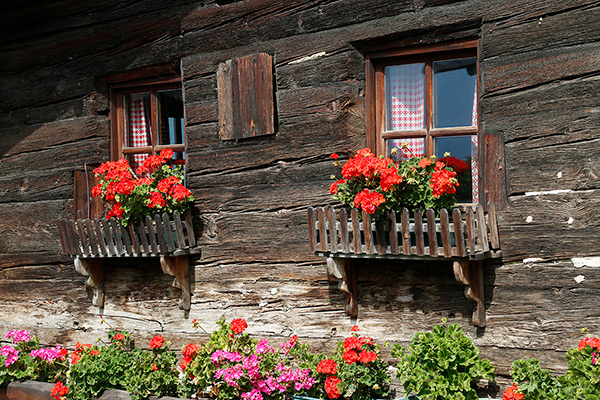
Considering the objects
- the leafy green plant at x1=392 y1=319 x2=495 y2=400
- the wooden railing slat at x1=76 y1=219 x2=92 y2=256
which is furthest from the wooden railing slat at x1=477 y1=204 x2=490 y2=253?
the wooden railing slat at x1=76 y1=219 x2=92 y2=256

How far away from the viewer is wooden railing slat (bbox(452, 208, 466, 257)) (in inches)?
134

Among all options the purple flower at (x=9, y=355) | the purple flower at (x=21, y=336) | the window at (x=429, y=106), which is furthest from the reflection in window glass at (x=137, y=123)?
the window at (x=429, y=106)

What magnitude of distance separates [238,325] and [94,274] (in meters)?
1.53

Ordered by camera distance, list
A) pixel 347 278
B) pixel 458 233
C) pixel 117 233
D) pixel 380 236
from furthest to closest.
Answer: pixel 117 233
pixel 347 278
pixel 380 236
pixel 458 233

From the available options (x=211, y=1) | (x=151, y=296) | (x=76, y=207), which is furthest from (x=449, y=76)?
(x=76, y=207)

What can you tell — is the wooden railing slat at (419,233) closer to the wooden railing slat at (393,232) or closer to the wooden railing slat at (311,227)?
the wooden railing slat at (393,232)

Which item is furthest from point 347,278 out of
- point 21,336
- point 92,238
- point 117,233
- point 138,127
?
point 21,336

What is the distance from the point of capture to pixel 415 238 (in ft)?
11.8

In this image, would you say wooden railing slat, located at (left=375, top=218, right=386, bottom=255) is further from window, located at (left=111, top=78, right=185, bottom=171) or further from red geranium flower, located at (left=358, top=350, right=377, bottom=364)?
window, located at (left=111, top=78, right=185, bottom=171)

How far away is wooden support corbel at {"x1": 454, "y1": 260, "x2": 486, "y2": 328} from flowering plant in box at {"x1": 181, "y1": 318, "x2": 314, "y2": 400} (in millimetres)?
1134

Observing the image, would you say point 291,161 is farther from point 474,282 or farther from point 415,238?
point 474,282

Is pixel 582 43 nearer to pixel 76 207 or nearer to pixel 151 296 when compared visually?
pixel 151 296

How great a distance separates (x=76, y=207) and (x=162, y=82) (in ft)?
4.20

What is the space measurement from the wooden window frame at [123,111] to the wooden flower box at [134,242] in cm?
66
